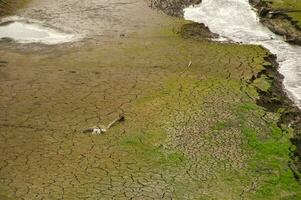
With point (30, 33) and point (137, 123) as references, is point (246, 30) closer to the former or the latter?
point (30, 33)

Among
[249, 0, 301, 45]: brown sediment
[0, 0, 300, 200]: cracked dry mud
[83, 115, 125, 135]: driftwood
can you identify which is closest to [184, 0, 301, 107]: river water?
[249, 0, 301, 45]: brown sediment

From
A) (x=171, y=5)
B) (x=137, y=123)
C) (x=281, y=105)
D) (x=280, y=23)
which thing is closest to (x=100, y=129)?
(x=137, y=123)

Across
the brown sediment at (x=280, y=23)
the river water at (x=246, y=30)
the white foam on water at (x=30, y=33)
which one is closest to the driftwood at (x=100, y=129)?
the river water at (x=246, y=30)

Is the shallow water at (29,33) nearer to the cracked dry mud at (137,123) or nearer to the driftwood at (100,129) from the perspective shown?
the cracked dry mud at (137,123)

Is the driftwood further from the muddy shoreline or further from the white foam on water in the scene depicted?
the white foam on water

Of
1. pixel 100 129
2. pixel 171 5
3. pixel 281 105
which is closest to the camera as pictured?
pixel 100 129
